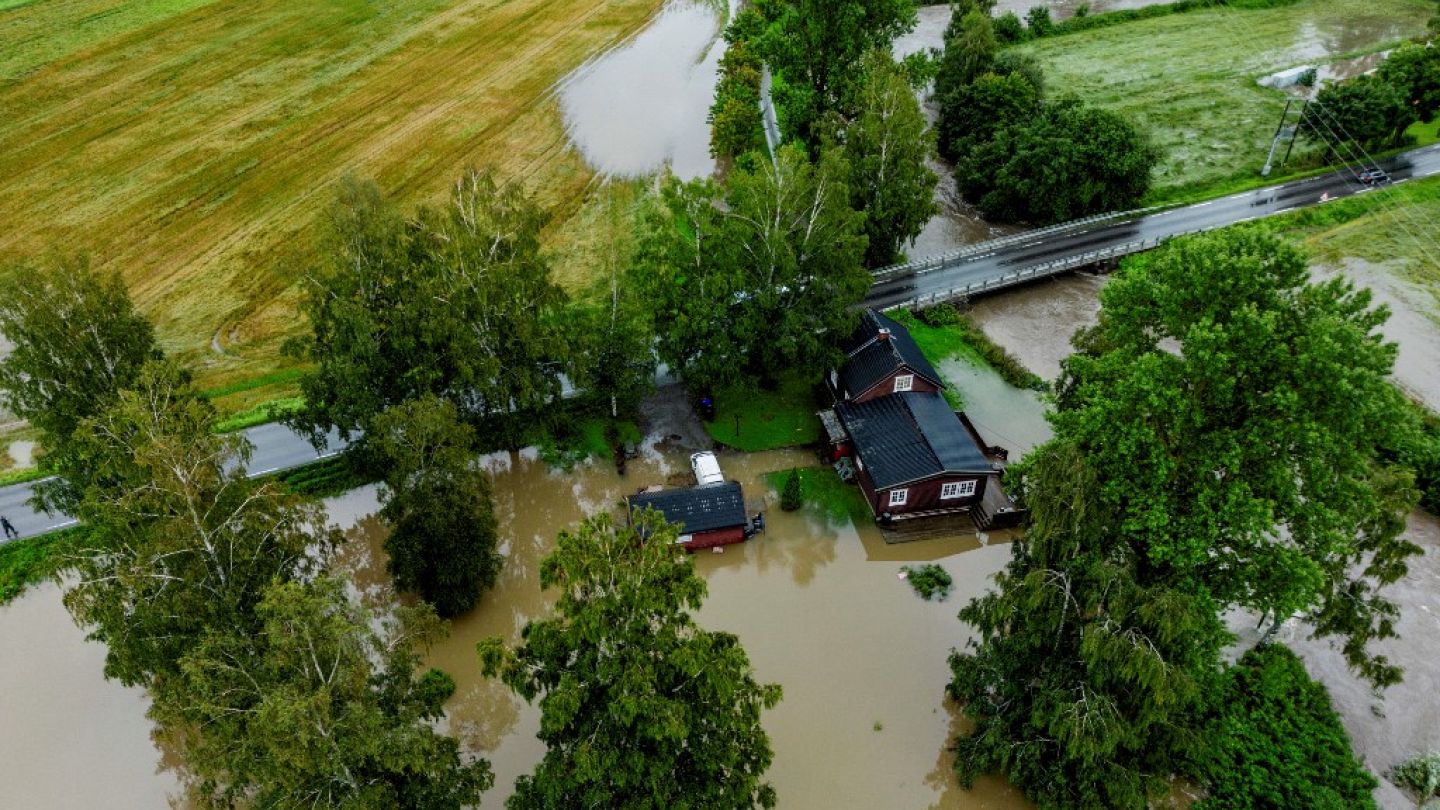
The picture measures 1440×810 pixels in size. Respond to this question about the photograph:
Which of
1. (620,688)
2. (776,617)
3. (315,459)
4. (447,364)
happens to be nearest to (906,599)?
(776,617)

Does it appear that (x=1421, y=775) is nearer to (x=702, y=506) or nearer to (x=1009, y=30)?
(x=702, y=506)

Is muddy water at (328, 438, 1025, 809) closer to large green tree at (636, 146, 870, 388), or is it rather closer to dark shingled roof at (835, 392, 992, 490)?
dark shingled roof at (835, 392, 992, 490)

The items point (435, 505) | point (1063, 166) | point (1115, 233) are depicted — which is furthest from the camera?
point (1115, 233)

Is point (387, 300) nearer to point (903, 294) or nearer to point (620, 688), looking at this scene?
point (620, 688)

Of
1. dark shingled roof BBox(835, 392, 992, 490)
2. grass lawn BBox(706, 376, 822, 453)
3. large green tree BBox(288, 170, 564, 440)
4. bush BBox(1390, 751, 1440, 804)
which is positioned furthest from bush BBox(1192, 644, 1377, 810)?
large green tree BBox(288, 170, 564, 440)

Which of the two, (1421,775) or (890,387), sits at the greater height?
(890,387)

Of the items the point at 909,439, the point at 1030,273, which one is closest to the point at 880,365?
the point at 909,439
